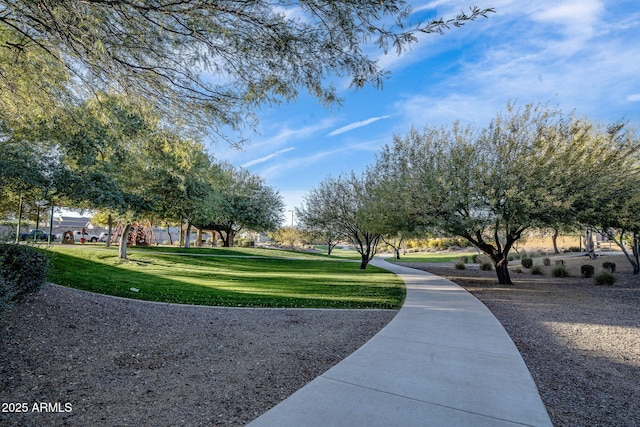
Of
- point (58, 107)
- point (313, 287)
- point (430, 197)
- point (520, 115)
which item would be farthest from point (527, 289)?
point (58, 107)

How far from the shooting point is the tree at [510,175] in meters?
11.5

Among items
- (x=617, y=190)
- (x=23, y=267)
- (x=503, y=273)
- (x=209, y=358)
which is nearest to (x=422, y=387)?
(x=209, y=358)

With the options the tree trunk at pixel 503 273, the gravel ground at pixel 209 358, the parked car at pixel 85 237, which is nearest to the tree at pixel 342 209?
the tree trunk at pixel 503 273

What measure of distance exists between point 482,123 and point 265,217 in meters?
26.1

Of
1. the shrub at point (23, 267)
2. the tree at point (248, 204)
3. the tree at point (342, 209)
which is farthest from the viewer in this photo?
the tree at point (248, 204)

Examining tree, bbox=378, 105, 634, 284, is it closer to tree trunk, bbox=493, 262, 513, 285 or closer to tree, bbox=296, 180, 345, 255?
tree trunk, bbox=493, 262, 513, 285

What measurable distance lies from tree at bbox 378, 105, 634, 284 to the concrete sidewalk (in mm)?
6586

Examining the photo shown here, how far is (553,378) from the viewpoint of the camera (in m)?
4.58

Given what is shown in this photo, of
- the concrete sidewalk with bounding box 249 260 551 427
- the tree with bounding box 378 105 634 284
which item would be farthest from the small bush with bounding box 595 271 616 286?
the concrete sidewalk with bounding box 249 260 551 427

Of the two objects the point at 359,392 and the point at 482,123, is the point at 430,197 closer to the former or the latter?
the point at 482,123

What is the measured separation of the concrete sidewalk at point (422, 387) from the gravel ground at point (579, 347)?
0.29m

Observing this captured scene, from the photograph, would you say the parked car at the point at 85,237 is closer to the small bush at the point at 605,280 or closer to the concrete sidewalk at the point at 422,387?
the concrete sidewalk at the point at 422,387

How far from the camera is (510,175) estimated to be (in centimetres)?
1202

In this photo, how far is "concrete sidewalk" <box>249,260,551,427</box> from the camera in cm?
332
